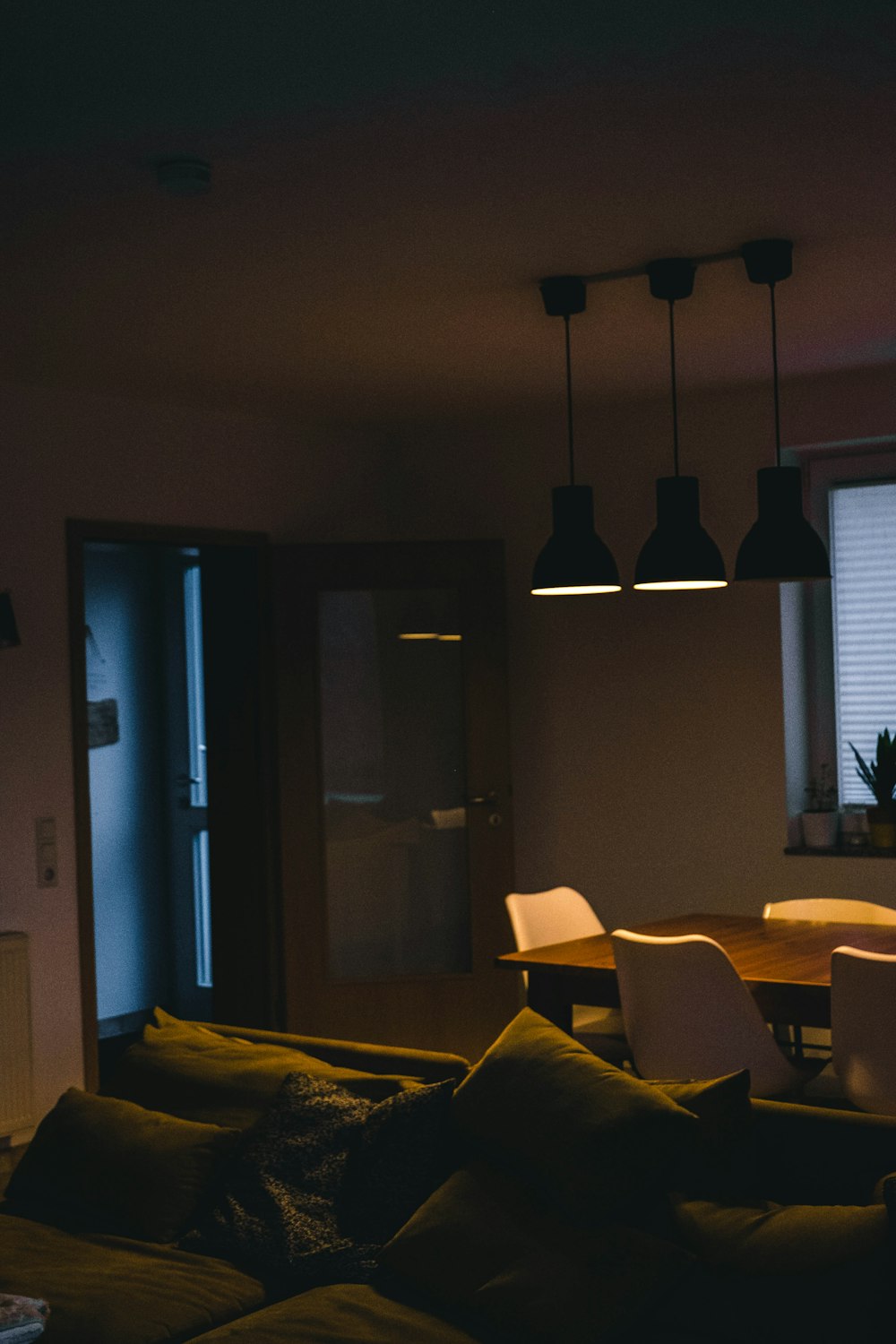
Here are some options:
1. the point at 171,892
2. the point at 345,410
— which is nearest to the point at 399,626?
the point at 345,410

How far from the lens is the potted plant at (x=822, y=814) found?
5723 mm

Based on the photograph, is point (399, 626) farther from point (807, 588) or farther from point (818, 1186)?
point (818, 1186)

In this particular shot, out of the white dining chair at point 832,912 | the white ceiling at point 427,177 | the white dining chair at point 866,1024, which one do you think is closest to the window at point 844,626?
the white ceiling at point 427,177

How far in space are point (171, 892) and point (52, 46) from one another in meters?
5.34

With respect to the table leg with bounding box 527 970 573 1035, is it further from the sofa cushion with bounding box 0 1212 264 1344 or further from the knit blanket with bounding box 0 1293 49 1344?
the knit blanket with bounding box 0 1293 49 1344

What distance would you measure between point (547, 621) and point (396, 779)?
0.93 meters

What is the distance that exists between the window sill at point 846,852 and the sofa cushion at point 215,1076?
111 inches

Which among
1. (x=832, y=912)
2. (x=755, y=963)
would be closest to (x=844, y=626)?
(x=832, y=912)

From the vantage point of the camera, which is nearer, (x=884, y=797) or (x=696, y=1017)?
(x=696, y=1017)

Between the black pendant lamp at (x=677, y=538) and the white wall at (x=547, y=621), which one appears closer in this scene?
the black pendant lamp at (x=677, y=538)

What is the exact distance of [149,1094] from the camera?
3342mm

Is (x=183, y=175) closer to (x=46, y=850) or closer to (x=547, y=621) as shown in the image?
(x=46, y=850)

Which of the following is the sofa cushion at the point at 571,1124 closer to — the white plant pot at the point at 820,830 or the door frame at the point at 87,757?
the door frame at the point at 87,757

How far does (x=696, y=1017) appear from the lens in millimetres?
3738
